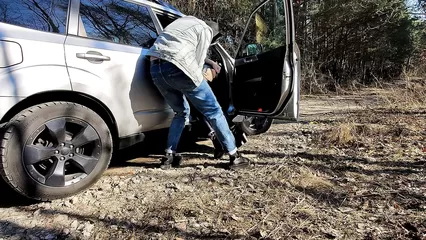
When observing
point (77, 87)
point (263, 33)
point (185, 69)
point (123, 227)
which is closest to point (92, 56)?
point (77, 87)

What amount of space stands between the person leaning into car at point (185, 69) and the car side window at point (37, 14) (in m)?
0.82

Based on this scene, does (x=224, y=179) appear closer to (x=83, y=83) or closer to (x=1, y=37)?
(x=83, y=83)

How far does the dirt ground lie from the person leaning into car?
0.62 metres

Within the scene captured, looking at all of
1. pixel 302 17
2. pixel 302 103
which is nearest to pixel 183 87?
pixel 302 103

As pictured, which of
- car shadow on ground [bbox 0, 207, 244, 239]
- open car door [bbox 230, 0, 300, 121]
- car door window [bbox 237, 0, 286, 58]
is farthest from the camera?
car door window [bbox 237, 0, 286, 58]

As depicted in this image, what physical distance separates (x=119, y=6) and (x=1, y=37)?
1212mm

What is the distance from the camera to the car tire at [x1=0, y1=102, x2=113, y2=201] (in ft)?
8.06

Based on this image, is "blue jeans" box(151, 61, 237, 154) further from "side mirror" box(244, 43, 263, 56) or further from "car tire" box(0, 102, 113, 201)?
"side mirror" box(244, 43, 263, 56)

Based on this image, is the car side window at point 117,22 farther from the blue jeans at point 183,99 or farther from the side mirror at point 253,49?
the side mirror at point 253,49

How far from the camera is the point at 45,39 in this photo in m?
2.58

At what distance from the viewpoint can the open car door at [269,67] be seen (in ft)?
12.1

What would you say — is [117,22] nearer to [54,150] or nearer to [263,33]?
[54,150]

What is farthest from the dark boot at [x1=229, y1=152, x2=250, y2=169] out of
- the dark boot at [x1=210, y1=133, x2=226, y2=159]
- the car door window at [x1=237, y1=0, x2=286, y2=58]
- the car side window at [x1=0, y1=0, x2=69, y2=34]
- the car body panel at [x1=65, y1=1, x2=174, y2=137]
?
the car side window at [x1=0, y1=0, x2=69, y2=34]

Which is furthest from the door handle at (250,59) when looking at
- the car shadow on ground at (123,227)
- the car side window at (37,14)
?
the car shadow on ground at (123,227)
